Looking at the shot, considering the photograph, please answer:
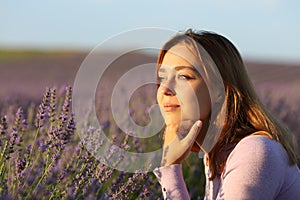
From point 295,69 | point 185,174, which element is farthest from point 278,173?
point 295,69

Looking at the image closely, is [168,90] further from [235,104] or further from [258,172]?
[258,172]

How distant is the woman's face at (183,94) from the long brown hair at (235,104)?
0.09m

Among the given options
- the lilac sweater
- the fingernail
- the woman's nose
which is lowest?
the lilac sweater

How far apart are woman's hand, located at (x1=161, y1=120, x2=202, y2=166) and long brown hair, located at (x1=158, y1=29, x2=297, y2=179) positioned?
118mm

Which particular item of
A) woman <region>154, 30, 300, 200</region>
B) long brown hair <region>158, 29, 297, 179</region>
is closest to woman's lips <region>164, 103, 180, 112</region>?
woman <region>154, 30, 300, 200</region>

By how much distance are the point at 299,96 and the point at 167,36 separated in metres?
6.11

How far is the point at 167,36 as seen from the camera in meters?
2.31

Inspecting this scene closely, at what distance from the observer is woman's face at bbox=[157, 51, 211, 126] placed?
2205mm

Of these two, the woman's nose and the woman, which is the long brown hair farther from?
the woman's nose

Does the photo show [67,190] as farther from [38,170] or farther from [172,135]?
[172,135]

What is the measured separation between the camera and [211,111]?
7.48 ft

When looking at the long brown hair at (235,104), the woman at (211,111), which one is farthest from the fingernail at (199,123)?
the long brown hair at (235,104)

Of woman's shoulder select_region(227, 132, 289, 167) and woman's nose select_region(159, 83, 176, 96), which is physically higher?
woman's nose select_region(159, 83, 176, 96)

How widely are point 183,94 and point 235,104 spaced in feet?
0.61
